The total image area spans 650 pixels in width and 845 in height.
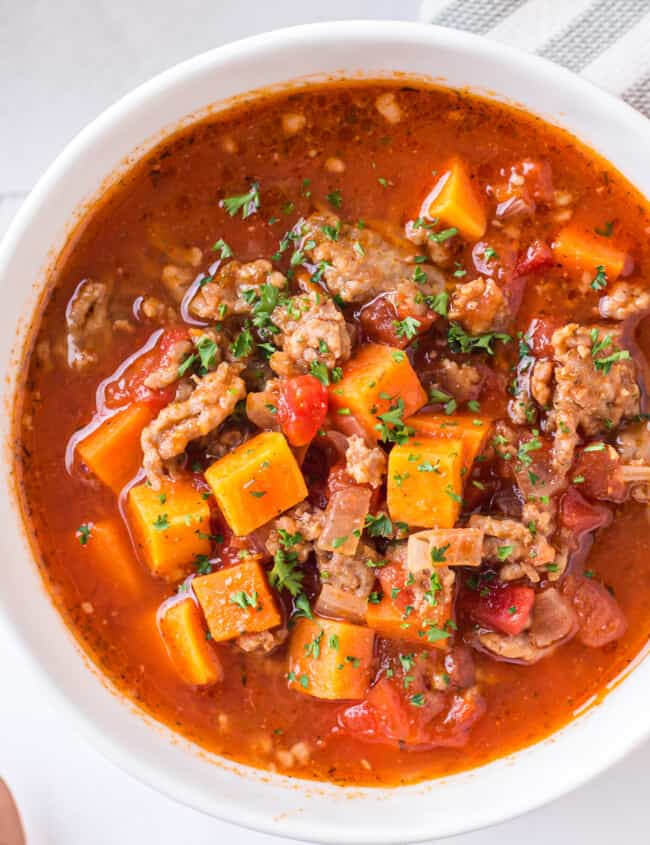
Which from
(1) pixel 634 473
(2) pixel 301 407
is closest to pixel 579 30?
(1) pixel 634 473

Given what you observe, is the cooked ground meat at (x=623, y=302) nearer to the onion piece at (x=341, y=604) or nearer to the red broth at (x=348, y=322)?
the red broth at (x=348, y=322)

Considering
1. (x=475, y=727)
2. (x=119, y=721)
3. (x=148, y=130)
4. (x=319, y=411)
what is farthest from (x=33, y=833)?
(x=148, y=130)

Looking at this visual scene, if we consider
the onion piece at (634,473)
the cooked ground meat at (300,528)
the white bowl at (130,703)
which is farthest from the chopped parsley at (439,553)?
the white bowl at (130,703)

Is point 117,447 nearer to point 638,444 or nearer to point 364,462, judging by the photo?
point 364,462

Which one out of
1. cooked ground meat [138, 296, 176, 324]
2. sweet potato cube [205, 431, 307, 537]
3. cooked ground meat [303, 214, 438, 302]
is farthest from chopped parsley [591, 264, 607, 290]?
cooked ground meat [138, 296, 176, 324]

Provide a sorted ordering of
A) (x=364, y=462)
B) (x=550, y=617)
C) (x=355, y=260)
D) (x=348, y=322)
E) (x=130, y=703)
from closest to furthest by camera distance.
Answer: (x=364, y=462), (x=355, y=260), (x=348, y=322), (x=550, y=617), (x=130, y=703)

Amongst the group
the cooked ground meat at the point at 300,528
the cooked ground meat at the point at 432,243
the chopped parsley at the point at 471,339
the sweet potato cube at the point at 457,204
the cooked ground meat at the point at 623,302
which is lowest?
the cooked ground meat at the point at 300,528

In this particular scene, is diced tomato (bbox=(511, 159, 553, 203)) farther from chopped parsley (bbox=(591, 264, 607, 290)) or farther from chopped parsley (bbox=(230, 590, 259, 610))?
chopped parsley (bbox=(230, 590, 259, 610))
